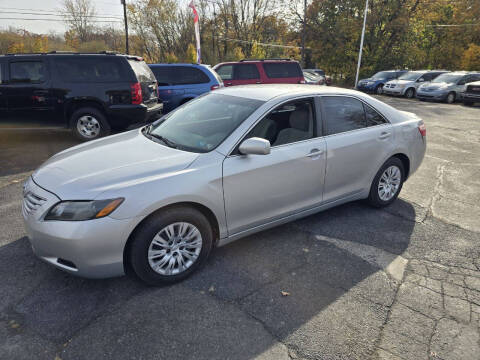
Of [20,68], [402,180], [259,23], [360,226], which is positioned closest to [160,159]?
[360,226]

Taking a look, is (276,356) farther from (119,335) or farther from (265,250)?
(265,250)

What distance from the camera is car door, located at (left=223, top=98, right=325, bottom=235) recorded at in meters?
3.01

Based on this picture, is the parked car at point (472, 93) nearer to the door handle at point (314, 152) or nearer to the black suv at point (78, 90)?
the black suv at point (78, 90)

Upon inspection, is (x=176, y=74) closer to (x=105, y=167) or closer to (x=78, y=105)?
(x=78, y=105)

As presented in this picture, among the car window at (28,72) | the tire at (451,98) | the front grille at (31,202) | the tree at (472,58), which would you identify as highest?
the tree at (472,58)

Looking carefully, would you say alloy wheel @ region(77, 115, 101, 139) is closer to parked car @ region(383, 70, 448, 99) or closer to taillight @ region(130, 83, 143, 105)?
taillight @ region(130, 83, 143, 105)

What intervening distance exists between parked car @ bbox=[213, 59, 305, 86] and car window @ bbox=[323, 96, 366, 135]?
323 inches

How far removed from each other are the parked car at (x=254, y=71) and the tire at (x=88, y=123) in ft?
17.9

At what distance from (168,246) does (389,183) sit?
309 centimetres

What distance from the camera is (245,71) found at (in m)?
11.8

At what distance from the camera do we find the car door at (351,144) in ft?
12.1

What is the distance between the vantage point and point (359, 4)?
29.6m

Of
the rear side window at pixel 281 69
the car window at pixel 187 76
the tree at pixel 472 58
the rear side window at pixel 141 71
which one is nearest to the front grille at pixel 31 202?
the rear side window at pixel 141 71

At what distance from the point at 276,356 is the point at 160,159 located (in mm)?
1775
